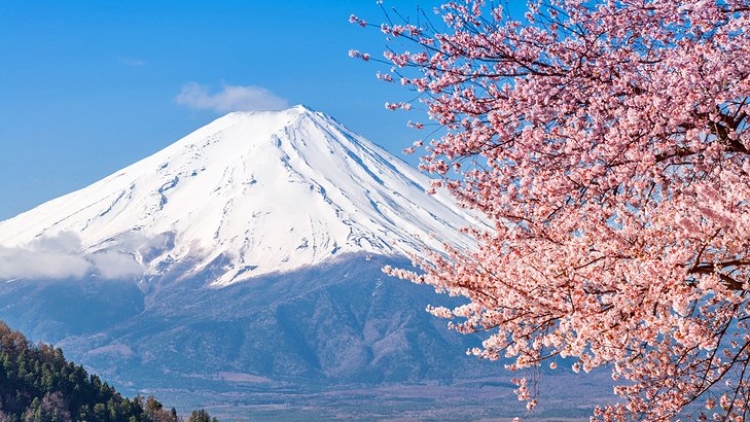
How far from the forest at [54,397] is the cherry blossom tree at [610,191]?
7010 cm

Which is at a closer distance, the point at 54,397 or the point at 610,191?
the point at 610,191

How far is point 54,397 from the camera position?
8119 centimetres

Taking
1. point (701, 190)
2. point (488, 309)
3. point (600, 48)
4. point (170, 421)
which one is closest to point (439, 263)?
point (488, 309)

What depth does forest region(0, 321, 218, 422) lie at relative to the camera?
260 ft

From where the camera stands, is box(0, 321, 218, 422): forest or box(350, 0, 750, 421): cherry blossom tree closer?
box(350, 0, 750, 421): cherry blossom tree

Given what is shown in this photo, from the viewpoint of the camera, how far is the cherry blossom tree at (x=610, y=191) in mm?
7059

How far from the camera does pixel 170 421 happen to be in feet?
261

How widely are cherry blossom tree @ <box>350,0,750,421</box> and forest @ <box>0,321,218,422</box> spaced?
70101 millimetres

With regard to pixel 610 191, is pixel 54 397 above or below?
above

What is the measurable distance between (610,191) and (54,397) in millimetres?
78978

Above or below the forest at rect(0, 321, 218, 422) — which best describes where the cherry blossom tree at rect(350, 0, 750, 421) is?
below

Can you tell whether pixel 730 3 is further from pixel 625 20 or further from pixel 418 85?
pixel 418 85

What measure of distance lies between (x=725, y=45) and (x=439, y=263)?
2.94m

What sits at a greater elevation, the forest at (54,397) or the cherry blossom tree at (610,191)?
the forest at (54,397)
